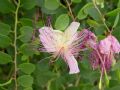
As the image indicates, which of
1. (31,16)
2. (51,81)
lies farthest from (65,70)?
(31,16)

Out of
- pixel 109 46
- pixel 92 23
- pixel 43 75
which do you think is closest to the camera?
pixel 109 46

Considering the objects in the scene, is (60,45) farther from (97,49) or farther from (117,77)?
(117,77)

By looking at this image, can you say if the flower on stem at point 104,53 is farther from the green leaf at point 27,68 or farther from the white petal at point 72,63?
the green leaf at point 27,68

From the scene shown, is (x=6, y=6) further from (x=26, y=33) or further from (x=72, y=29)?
(x=72, y=29)

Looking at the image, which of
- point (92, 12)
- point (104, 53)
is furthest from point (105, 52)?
point (92, 12)

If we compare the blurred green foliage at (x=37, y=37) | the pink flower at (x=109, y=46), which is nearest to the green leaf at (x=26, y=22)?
the blurred green foliage at (x=37, y=37)

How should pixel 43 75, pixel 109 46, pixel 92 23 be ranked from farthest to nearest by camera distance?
pixel 43 75 → pixel 92 23 → pixel 109 46
